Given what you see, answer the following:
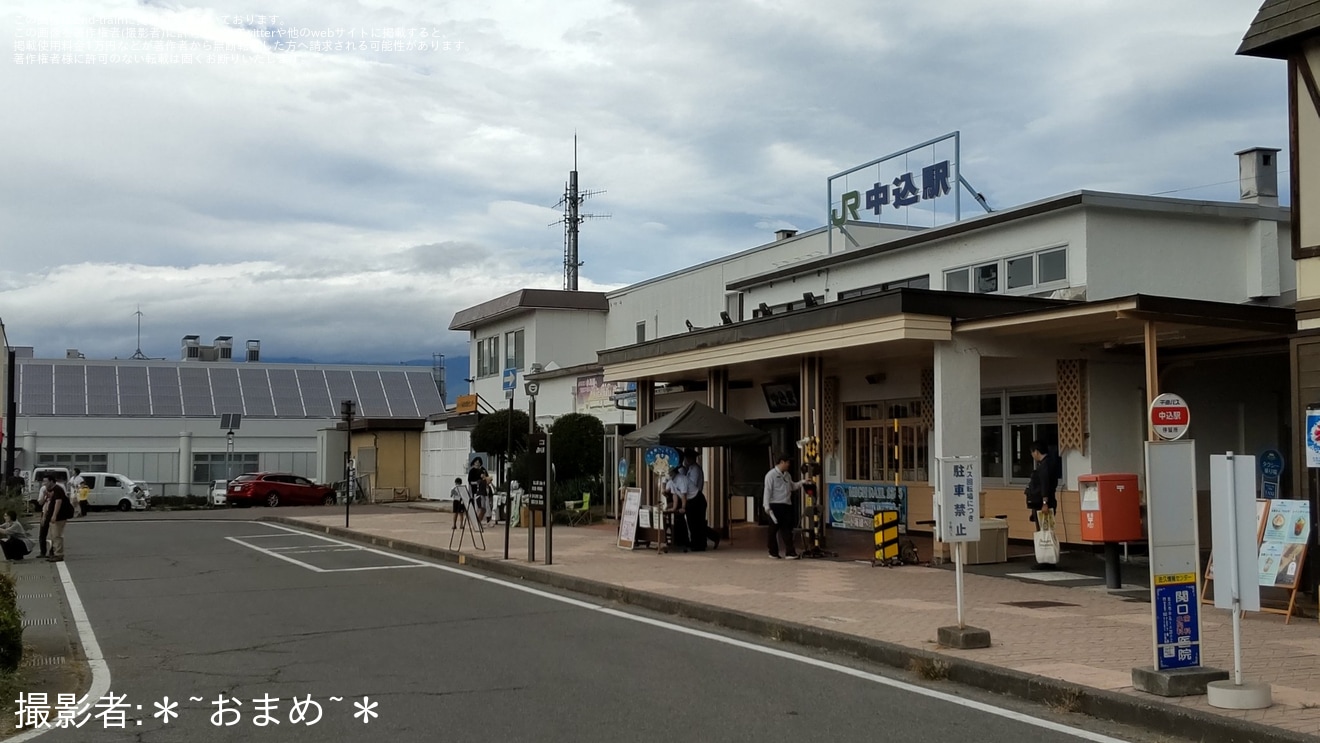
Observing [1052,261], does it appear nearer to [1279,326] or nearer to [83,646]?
[1279,326]

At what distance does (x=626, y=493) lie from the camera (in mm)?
20906

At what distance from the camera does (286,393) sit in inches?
2699

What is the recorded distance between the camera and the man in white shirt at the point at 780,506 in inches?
708

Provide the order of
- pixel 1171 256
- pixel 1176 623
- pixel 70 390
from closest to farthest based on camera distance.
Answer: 1. pixel 1176 623
2. pixel 1171 256
3. pixel 70 390

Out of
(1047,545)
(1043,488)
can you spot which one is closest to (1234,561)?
(1047,545)

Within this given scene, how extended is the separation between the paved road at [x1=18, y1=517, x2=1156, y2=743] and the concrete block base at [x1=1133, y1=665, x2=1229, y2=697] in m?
0.62

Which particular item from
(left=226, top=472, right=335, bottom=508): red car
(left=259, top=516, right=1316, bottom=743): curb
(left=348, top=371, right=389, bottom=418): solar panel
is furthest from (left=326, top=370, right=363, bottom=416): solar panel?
(left=259, top=516, right=1316, bottom=743): curb

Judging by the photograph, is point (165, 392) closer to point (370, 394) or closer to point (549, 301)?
point (370, 394)

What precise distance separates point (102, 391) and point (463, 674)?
60.7m

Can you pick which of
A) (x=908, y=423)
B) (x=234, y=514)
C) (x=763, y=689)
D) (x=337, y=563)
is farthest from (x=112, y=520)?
(x=763, y=689)

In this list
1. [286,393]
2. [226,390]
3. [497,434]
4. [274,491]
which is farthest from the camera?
[286,393]

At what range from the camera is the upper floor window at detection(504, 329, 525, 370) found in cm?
4009

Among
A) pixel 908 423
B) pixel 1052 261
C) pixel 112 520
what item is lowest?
pixel 112 520

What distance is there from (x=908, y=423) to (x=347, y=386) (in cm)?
5447
